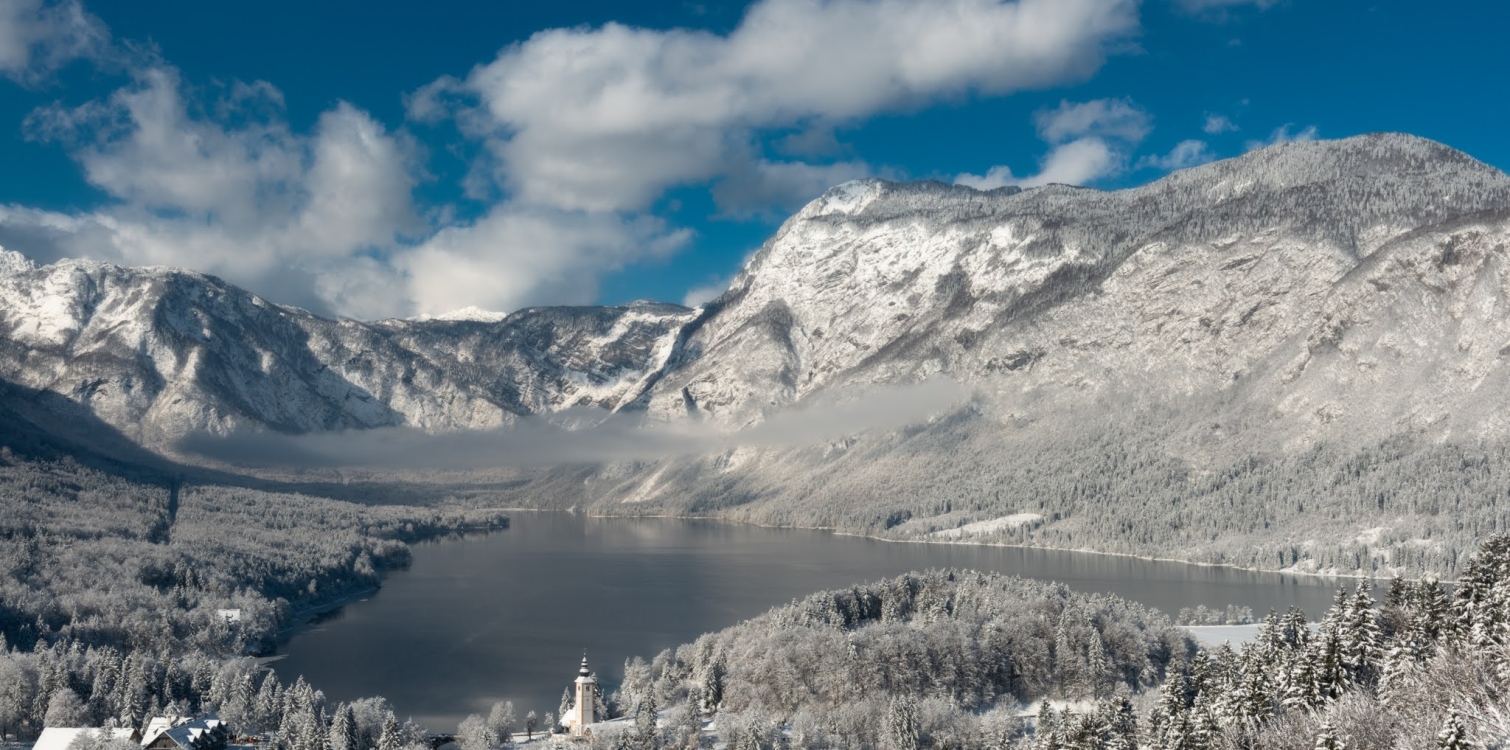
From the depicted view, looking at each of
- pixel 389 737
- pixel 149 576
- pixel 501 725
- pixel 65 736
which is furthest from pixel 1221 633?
pixel 149 576

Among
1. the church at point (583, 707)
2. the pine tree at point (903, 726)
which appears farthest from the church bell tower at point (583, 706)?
the pine tree at point (903, 726)

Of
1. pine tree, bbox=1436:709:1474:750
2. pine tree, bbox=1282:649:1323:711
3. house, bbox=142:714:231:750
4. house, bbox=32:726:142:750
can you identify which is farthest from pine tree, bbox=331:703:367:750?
pine tree, bbox=1436:709:1474:750

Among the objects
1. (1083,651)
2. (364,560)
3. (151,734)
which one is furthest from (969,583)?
(364,560)

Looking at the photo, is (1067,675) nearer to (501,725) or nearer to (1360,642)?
(1360,642)

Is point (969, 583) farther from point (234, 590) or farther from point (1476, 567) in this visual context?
point (234, 590)

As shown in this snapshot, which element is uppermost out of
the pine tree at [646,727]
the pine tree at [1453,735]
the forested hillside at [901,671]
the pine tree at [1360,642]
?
the pine tree at [1360,642]

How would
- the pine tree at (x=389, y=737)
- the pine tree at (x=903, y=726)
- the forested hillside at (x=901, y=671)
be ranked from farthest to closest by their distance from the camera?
1. the forested hillside at (x=901, y=671)
2. the pine tree at (x=903, y=726)
3. the pine tree at (x=389, y=737)

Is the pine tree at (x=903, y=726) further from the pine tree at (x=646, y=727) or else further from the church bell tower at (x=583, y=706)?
the church bell tower at (x=583, y=706)
